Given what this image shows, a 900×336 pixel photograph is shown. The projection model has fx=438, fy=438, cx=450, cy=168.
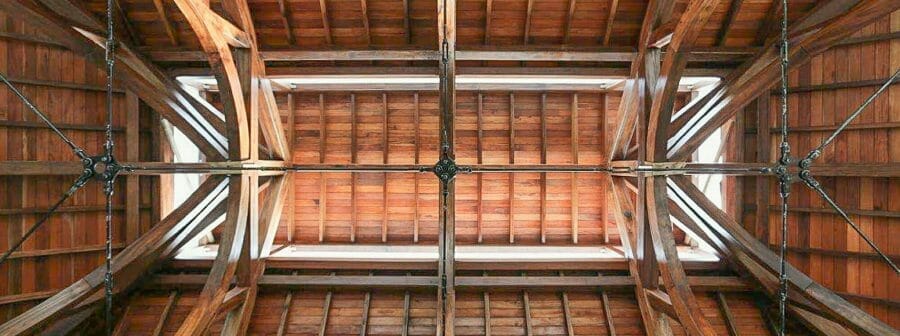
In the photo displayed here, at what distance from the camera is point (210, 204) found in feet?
19.5

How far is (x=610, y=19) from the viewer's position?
611 centimetres

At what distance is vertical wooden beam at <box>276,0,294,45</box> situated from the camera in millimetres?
6104

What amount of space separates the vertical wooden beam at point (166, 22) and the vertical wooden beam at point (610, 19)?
6254 mm

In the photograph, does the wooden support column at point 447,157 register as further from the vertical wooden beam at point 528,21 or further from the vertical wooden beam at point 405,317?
the vertical wooden beam at point 528,21

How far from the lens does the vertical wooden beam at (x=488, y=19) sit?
6.13 metres

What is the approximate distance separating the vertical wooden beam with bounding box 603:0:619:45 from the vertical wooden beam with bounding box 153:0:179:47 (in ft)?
20.5

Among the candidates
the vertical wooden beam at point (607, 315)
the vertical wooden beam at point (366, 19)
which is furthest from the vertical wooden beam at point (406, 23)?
the vertical wooden beam at point (607, 315)

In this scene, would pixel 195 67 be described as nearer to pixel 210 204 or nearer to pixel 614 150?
pixel 210 204

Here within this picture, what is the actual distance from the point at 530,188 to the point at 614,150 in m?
Result: 1.96

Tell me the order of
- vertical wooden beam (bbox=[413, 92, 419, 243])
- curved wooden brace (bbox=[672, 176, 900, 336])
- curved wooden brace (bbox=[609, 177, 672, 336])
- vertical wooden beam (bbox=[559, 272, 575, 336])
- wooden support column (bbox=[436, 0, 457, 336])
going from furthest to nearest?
vertical wooden beam (bbox=[413, 92, 419, 243]) < vertical wooden beam (bbox=[559, 272, 575, 336]) < curved wooden brace (bbox=[609, 177, 672, 336]) < wooden support column (bbox=[436, 0, 457, 336]) < curved wooden brace (bbox=[672, 176, 900, 336])

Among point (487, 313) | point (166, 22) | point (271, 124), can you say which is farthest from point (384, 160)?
point (166, 22)

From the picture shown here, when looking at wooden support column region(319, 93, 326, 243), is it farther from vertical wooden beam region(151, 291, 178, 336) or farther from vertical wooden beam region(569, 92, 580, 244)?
Result: vertical wooden beam region(569, 92, 580, 244)

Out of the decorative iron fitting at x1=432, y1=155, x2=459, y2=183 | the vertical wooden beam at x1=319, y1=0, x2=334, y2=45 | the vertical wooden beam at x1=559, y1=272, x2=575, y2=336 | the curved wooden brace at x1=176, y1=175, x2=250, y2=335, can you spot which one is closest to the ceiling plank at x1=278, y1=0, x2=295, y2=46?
the vertical wooden beam at x1=319, y1=0, x2=334, y2=45

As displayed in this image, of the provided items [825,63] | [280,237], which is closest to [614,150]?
[825,63]
